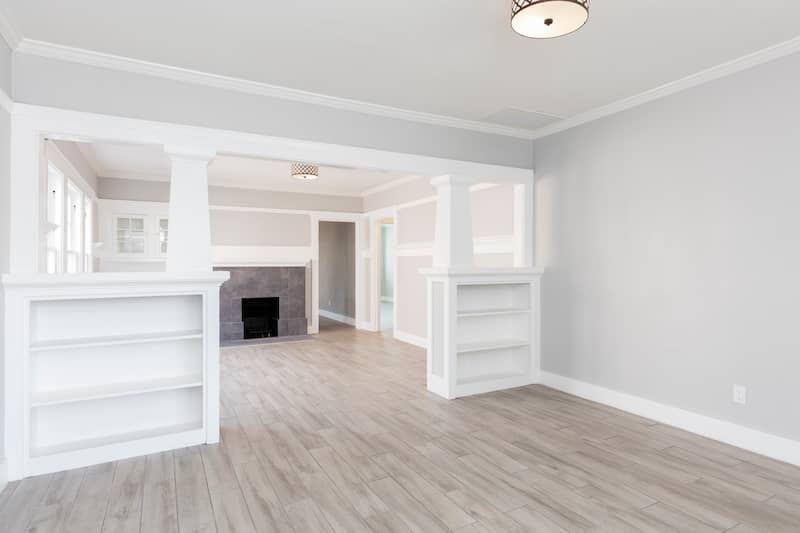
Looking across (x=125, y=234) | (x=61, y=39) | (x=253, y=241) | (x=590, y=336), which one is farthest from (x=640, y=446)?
(x=125, y=234)

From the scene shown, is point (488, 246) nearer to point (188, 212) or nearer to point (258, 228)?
point (188, 212)

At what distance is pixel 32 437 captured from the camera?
9.60ft

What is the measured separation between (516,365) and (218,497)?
11.0 ft

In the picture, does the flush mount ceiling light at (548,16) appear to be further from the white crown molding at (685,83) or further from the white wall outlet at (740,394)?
the white wall outlet at (740,394)

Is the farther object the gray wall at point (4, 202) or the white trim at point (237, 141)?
the white trim at point (237, 141)

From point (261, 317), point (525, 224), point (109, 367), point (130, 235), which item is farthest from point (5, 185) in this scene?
point (261, 317)

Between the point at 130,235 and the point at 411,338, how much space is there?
4.77m

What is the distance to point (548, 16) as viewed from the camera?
2.21m

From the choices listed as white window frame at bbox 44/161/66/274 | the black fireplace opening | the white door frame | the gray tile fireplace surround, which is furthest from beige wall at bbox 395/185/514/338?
white window frame at bbox 44/161/66/274

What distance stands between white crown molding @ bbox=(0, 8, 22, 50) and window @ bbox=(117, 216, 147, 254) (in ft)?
15.6

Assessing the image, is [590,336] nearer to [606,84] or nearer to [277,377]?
[606,84]

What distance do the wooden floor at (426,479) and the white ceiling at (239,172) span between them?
10.8 ft

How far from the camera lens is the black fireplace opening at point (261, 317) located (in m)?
7.97

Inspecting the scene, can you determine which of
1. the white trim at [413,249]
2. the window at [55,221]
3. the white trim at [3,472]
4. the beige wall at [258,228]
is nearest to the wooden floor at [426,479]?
the white trim at [3,472]
